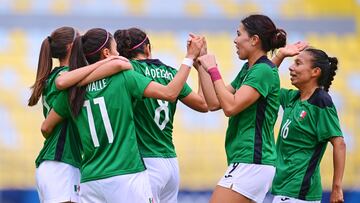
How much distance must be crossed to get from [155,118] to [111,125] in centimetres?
81

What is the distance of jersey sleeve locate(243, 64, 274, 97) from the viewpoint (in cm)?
516

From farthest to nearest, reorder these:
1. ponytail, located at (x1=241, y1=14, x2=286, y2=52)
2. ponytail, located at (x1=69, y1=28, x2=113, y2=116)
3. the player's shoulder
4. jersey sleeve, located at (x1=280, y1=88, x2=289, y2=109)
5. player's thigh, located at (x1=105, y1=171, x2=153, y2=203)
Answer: jersey sleeve, located at (x1=280, y1=88, x2=289, y2=109) < the player's shoulder < ponytail, located at (x1=241, y1=14, x2=286, y2=52) < ponytail, located at (x1=69, y1=28, x2=113, y2=116) < player's thigh, located at (x1=105, y1=171, x2=153, y2=203)

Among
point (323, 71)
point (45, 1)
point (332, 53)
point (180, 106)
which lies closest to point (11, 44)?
point (45, 1)

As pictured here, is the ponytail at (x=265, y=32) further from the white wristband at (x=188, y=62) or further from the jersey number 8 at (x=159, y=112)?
the jersey number 8 at (x=159, y=112)

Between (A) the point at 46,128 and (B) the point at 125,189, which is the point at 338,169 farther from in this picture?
(A) the point at 46,128

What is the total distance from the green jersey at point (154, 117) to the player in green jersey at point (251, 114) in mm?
443

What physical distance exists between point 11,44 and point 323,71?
19.8 feet

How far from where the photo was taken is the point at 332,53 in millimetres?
11375

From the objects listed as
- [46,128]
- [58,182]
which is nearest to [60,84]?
[46,128]

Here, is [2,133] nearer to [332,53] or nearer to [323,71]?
[332,53]

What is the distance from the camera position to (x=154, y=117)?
18.5ft

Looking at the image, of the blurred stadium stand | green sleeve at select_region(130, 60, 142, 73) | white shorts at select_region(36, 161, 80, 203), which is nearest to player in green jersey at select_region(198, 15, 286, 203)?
green sleeve at select_region(130, 60, 142, 73)

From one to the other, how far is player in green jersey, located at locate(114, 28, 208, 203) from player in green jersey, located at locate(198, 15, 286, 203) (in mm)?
426

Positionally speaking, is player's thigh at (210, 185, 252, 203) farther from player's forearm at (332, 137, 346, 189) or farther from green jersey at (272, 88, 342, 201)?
player's forearm at (332, 137, 346, 189)
